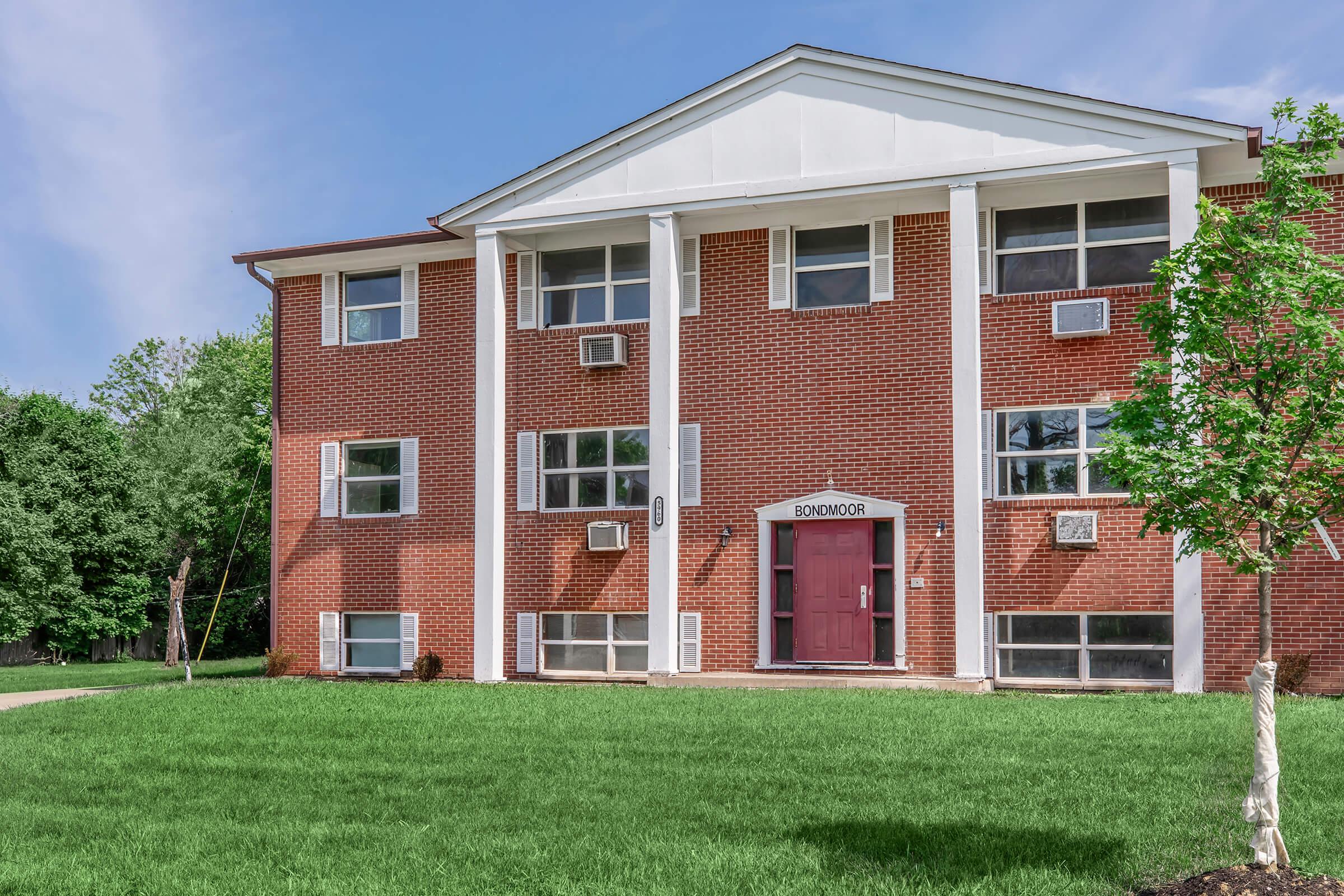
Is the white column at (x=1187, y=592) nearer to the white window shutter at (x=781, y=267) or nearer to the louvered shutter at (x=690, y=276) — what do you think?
the white window shutter at (x=781, y=267)

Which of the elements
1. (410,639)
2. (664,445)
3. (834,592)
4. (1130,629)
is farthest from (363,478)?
(1130,629)

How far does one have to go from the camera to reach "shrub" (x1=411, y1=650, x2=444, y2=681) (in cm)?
1938

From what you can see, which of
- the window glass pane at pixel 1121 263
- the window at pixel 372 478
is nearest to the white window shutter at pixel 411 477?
the window at pixel 372 478

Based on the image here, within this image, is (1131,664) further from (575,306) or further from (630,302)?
(575,306)

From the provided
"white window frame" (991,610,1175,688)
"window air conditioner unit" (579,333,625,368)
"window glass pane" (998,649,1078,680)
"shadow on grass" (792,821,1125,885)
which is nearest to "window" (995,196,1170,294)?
"white window frame" (991,610,1175,688)

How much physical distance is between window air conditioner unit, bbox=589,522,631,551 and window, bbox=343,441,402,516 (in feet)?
11.6

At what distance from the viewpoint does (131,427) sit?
160 feet

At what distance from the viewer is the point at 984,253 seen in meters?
17.5

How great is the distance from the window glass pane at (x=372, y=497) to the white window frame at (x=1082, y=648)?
943 cm

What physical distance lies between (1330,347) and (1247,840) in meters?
2.96

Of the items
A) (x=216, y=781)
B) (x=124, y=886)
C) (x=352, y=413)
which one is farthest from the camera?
(x=352, y=413)

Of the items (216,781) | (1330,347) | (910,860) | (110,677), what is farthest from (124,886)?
(110,677)

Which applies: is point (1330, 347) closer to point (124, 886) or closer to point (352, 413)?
point (124, 886)

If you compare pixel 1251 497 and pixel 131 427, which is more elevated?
pixel 131 427
